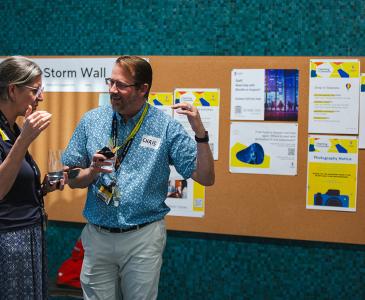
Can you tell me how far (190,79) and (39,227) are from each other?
64.6 inches

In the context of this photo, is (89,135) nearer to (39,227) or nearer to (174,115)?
(39,227)

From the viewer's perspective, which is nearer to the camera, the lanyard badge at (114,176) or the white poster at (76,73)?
the lanyard badge at (114,176)

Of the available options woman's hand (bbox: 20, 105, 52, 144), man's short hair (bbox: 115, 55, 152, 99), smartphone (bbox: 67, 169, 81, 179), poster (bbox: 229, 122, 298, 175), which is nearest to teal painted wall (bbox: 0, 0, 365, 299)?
poster (bbox: 229, 122, 298, 175)

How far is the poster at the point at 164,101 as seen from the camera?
336 centimetres

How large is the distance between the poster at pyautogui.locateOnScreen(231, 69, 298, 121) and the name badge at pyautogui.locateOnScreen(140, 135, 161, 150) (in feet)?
3.76

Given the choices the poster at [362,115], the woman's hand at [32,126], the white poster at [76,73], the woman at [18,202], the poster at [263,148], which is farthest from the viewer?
the white poster at [76,73]

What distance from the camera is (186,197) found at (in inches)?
131

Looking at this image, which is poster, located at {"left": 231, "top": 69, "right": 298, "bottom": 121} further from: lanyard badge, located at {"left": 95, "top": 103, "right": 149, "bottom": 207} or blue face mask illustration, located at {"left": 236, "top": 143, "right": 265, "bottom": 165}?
lanyard badge, located at {"left": 95, "top": 103, "right": 149, "bottom": 207}

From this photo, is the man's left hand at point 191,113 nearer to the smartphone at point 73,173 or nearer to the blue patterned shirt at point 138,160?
the blue patterned shirt at point 138,160

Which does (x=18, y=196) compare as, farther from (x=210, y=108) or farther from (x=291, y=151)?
(x=291, y=151)

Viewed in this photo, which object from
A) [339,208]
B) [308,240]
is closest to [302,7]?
[339,208]

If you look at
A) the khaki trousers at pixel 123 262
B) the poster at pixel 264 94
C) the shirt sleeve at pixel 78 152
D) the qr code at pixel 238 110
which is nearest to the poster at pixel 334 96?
the poster at pixel 264 94

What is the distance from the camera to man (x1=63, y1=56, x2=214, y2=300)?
7.11 ft

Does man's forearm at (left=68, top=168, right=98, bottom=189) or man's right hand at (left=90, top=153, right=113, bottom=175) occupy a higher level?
man's right hand at (left=90, top=153, right=113, bottom=175)
